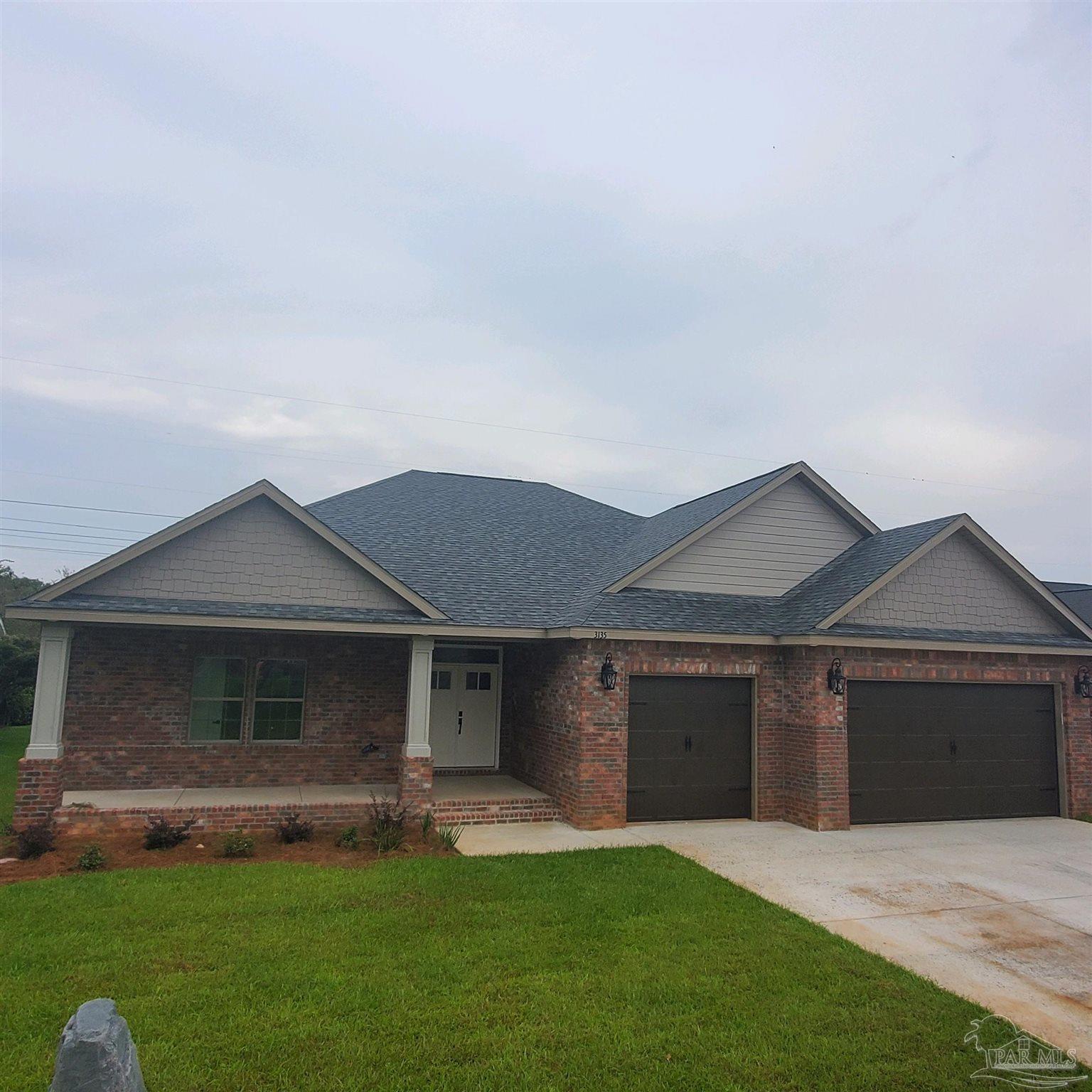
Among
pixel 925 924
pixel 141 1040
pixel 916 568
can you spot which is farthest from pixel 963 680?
pixel 141 1040

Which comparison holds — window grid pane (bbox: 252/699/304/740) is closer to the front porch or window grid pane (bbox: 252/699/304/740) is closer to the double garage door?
the front porch

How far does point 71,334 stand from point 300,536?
10.9 metres

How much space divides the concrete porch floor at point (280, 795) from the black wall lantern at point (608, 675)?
2235mm

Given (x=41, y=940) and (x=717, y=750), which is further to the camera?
(x=717, y=750)

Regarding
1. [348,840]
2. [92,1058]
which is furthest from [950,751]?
[92,1058]

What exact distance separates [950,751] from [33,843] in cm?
1315

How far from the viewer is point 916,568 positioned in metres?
12.6

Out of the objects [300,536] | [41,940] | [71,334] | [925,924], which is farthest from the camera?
[71,334]

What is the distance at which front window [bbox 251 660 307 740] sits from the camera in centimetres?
1253

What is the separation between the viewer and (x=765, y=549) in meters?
13.6

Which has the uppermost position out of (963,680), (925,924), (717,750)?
(963,680)

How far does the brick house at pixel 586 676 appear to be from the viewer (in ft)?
35.2

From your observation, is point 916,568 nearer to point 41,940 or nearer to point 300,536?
point 300,536

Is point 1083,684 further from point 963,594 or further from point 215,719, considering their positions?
point 215,719
